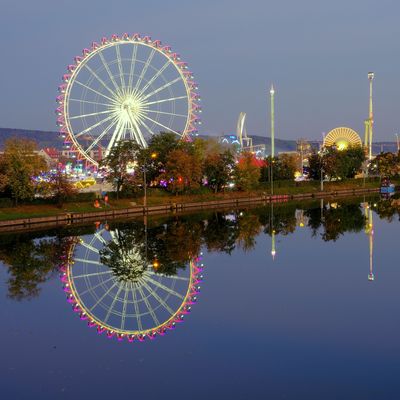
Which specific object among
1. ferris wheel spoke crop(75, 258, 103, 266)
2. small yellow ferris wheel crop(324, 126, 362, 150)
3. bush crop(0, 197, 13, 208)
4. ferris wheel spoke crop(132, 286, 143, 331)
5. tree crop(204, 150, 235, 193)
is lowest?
ferris wheel spoke crop(132, 286, 143, 331)

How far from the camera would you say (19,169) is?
49469mm

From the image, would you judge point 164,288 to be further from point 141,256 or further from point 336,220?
point 336,220

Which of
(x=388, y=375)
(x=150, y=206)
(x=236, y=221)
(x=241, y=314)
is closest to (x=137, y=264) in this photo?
(x=241, y=314)

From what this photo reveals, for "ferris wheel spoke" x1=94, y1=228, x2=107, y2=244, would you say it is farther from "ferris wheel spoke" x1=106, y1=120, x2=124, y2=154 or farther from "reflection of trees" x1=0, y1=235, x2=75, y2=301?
"ferris wheel spoke" x1=106, y1=120, x2=124, y2=154

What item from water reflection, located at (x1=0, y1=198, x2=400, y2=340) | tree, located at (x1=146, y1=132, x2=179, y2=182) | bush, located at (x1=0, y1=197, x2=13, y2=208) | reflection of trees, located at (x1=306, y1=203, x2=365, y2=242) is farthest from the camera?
tree, located at (x1=146, y1=132, x2=179, y2=182)

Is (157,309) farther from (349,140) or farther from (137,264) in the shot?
(349,140)

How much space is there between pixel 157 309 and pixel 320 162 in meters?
68.5

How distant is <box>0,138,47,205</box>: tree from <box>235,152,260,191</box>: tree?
25143mm

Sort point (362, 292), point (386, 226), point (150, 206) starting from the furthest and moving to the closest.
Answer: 1. point (150, 206)
2. point (386, 226)
3. point (362, 292)

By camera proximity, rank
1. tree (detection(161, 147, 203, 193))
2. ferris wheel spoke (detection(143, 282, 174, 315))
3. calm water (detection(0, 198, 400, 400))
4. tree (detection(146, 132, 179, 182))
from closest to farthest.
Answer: calm water (detection(0, 198, 400, 400)) → ferris wheel spoke (detection(143, 282, 174, 315)) → tree (detection(161, 147, 203, 193)) → tree (detection(146, 132, 179, 182))

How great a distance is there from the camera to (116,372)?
14.2 metres

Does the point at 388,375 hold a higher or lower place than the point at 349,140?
lower

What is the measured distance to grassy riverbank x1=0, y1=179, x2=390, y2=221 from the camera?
48781 mm

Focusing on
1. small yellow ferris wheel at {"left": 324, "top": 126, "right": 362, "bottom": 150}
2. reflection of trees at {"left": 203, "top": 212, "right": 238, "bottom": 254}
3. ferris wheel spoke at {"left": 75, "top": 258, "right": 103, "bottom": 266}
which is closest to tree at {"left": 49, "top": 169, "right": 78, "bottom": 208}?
reflection of trees at {"left": 203, "top": 212, "right": 238, "bottom": 254}
